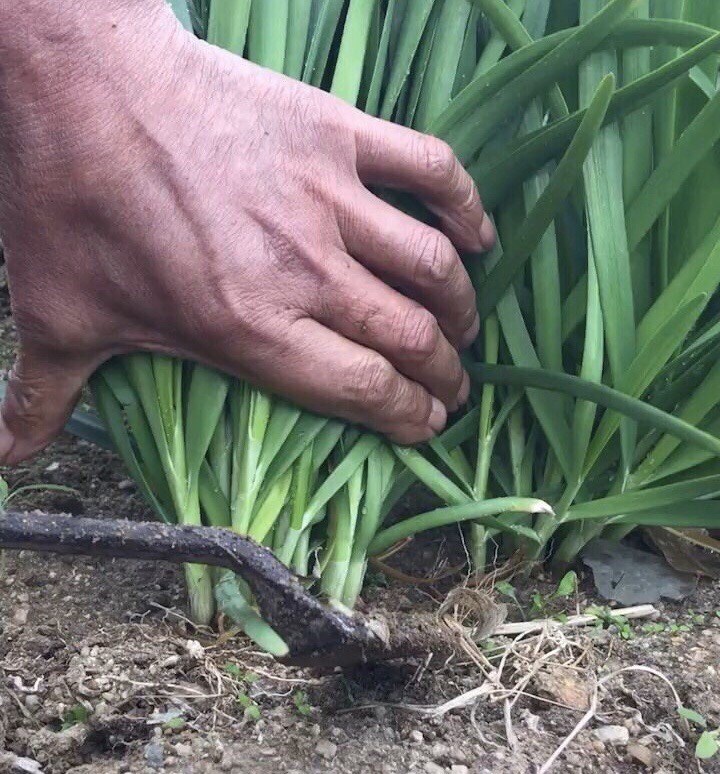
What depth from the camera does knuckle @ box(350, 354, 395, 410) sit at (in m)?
0.96

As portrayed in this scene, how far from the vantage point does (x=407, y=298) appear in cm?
101

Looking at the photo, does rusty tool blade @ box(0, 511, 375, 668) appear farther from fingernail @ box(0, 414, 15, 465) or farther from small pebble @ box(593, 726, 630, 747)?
fingernail @ box(0, 414, 15, 465)

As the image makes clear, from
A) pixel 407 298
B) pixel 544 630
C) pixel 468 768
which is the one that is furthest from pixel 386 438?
pixel 468 768

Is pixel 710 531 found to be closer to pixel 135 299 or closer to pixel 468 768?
pixel 468 768

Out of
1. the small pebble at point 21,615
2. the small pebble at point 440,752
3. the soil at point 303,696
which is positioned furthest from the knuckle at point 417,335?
the small pebble at point 21,615

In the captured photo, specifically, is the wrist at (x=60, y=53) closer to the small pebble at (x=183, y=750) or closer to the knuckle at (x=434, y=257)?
the knuckle at (x=434, y=257)

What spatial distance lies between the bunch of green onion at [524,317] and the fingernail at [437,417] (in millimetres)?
16

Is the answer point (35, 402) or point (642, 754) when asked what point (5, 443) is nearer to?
point (35, 402)

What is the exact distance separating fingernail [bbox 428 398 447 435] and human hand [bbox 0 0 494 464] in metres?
0.03

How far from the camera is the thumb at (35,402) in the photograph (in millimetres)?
1020

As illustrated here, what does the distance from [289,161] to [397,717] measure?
586 millimetres

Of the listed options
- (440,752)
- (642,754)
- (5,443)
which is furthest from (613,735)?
(5,443)

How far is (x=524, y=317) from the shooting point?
108 cm

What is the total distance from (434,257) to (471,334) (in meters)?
0.14
